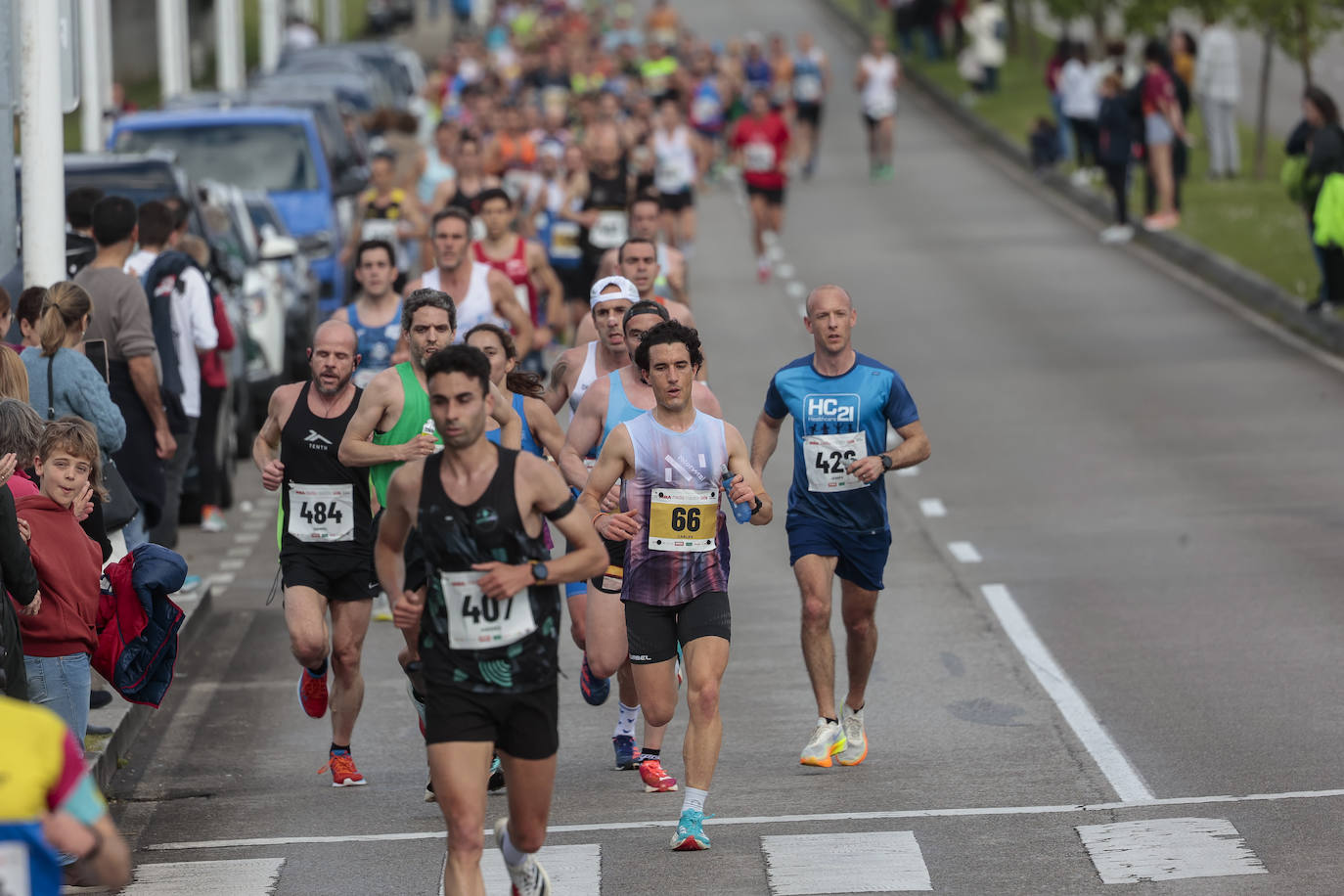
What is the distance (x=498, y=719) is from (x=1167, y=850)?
2.55 metres

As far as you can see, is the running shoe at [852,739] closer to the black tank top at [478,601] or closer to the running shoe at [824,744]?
the running shoe at [824,744]

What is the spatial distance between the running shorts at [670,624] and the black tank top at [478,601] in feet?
6.01

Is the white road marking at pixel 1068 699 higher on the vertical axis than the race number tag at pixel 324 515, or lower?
lower

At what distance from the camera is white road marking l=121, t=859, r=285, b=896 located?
8.41 metres

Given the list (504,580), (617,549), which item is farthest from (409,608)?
(617,549)

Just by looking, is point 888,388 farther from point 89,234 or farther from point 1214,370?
point 1214,370

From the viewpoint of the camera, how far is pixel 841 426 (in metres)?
10.1

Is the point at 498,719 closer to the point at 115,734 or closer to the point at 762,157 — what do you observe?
the point at 115,734

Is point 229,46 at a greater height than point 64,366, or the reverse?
point 64,366

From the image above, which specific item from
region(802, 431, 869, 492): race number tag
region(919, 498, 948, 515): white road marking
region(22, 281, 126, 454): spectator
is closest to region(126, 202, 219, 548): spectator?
region(22, 281, 126, 454): spectator

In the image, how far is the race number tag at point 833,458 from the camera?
32.9 ft

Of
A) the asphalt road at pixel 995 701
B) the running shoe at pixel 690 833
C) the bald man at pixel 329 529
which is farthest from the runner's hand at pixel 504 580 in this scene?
the bald man at pixel 329 529

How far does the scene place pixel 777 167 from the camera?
27.4 m

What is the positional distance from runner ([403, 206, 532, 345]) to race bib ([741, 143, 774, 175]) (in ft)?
44.7
